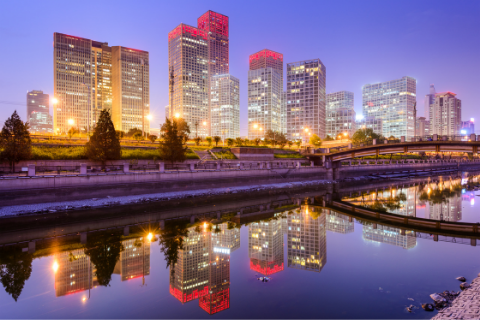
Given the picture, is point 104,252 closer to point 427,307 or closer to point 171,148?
point 427,307

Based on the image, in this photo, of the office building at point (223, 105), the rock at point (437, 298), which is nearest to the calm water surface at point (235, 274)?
the rock at point (437, 298)

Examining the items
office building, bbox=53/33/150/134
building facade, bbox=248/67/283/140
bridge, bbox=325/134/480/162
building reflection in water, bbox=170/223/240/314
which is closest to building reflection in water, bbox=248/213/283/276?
building reflection in water, bbox=170/223/240/314

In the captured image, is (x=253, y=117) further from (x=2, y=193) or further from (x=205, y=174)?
(x=2, y=193)

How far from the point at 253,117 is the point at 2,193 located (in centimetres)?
16754

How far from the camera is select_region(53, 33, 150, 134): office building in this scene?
153m

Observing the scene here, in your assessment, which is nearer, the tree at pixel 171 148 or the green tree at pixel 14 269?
the green tree at pixel 14 269

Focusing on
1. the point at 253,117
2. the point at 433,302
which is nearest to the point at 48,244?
the point at 433,302

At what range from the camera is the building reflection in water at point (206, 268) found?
10.8m

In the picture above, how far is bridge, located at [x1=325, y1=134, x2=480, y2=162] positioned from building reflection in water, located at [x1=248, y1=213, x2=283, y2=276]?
27625 mm

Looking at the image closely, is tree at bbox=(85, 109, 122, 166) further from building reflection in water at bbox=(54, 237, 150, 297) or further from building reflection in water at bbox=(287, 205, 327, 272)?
building reflection in water at bbox=(287, 205, 327, 272)

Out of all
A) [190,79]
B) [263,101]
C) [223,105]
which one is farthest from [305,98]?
[190,79]

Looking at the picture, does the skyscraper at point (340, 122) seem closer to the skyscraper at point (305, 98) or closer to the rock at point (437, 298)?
the skyscraper at point (305, 98)

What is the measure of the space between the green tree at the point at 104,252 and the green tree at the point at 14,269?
112 inches

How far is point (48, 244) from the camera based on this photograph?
16219 mm
